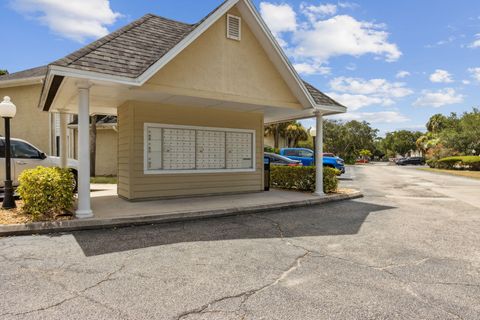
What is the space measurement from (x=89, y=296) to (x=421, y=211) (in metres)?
9.13

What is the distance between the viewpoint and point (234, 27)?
9320mm

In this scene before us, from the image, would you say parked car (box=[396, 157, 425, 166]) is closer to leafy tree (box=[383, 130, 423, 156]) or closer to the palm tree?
the palm tree

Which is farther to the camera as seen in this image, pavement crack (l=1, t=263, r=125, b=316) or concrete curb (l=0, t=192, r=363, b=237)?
concrete curb (l=0, t=192, r=363, b=237)

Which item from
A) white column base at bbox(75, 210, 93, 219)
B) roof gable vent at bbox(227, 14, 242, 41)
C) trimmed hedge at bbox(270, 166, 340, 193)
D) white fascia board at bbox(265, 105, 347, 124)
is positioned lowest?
white column base at bbox(75, 210, 93, 219)

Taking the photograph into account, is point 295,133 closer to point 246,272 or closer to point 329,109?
point 329,109

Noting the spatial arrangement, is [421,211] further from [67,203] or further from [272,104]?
[67,203]

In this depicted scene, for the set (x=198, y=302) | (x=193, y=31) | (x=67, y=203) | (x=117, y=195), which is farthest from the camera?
(x=117, y=195)

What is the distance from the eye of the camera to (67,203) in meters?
7.24

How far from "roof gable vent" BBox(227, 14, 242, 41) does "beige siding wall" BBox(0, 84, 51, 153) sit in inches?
600

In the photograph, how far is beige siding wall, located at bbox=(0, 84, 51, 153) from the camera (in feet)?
62.5

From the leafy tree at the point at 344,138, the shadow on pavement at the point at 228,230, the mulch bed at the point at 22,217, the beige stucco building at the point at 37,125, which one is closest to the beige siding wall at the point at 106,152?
the beige stucco building at the point at 37,125

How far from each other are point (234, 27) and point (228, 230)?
5981mm

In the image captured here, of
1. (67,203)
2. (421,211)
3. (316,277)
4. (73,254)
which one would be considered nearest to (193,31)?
(67,203)

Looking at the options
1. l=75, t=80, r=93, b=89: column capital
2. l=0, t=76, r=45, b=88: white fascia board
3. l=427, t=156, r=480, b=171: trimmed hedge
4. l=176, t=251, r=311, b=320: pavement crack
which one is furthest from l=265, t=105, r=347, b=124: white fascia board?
l=427, t=156, r=480, b=171: trimmed hedge
